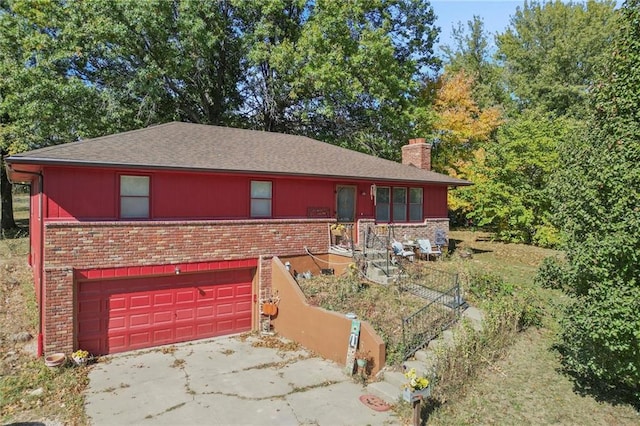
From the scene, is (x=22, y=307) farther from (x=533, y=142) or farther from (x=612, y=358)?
(x=533, y=142)

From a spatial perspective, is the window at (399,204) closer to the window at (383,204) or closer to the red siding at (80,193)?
the window at (383,204)

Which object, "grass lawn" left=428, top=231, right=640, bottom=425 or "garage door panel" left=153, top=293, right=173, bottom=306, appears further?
"garage door panel" left=153, top=293, right=173, bottom=306

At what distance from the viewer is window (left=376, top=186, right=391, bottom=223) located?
15.9 m

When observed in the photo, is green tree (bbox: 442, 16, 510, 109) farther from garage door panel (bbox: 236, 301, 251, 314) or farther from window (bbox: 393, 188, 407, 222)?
garage door panel (bbox: 236, 301, 251, 314)

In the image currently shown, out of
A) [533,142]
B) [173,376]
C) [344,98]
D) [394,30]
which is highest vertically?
[394,30]

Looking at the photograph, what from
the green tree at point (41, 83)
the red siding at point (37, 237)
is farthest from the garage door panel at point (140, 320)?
the green tree at point (41, 83)

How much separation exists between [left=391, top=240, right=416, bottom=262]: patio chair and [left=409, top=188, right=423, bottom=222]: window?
2.31 meters

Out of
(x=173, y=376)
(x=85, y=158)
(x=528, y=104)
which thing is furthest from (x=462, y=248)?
(x=528, y=104)

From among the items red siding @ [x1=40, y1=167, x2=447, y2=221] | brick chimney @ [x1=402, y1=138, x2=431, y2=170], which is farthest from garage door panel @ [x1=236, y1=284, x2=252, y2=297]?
brick chimney @ [x1=402, y1=138, x2=431, y2=170]

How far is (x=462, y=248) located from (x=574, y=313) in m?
11.8

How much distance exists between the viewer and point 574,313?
742cm

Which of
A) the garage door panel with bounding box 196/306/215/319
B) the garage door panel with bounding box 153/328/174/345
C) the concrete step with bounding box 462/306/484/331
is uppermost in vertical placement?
the concrete step with bounding box 462/306/484/331

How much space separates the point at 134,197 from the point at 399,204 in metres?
10.0

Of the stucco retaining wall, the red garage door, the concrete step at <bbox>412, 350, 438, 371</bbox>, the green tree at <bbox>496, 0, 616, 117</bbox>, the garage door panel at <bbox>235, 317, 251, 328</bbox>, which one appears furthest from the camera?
the green tree at <bbox>496, 0, 616, 117</bbox>
